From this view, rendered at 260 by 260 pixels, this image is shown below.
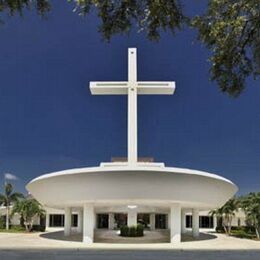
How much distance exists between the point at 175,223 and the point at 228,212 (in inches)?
1010

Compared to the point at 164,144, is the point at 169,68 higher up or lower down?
higher up

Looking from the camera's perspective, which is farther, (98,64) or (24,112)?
(24,112)

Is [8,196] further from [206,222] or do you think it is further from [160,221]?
[206,222]

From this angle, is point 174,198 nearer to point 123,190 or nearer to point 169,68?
point 123,190

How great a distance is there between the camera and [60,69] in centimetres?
4553

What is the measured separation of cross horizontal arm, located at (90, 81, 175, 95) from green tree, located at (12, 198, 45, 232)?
84.4ft

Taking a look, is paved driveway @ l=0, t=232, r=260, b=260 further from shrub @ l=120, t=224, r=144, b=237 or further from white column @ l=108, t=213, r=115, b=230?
white column @ l=108, t=213, r=115, b=230

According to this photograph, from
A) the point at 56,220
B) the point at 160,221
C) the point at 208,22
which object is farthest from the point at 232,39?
the point at 56,220

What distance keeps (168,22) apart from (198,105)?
43.0 m

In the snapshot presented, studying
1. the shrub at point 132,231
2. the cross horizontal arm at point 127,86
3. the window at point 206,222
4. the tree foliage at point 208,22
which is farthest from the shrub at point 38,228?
the tree foliage at point 208,22

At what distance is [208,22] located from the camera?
8828 mm

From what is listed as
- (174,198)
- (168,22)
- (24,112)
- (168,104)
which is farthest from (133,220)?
(168,22)

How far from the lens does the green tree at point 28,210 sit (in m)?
54.9

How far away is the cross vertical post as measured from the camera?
3322cm
